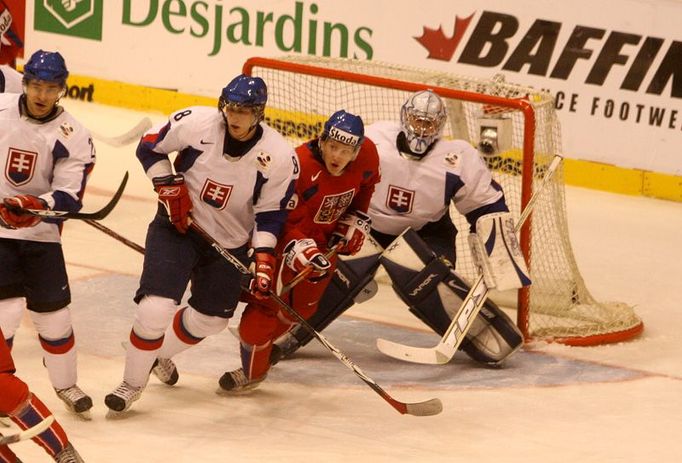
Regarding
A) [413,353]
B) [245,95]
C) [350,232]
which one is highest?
[245,95]

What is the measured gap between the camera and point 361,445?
4.44 metres

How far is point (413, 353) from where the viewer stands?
503cm

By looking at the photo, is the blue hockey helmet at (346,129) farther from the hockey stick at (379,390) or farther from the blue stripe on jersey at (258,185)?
the hockey stick at (379,390)

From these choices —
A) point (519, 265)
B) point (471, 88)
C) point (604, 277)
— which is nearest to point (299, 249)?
point (519, 265)

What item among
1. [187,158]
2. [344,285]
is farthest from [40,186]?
[344,285]

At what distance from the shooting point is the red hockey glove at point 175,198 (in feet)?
14.5

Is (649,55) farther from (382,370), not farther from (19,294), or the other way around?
(19,294)

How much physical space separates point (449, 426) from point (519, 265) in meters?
0.85

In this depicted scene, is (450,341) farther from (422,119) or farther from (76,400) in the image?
(76,400)

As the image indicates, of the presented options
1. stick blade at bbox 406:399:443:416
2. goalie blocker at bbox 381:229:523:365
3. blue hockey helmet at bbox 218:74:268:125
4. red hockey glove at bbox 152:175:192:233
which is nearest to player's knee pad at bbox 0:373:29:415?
red hockey glove at bbox 152:175:192:233

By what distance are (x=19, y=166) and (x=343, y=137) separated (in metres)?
1.06

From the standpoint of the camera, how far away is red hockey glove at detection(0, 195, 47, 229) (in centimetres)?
407

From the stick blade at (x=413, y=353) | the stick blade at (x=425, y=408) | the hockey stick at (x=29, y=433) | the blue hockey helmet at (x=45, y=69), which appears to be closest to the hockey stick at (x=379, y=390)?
the stick blade at (x=425, y=408)

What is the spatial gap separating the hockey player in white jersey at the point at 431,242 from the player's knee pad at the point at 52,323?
3.22 ft
